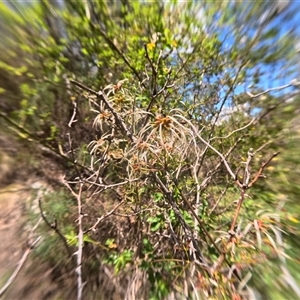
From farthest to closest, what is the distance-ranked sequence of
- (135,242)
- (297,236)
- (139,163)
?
(135,242) → (297,236) → (139,163)

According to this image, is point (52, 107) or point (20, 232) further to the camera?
point (52, 107)

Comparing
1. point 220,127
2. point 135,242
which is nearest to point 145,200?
point 135,242

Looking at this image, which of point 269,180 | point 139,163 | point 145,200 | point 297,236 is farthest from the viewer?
point 269,180

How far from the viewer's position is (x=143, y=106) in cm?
176

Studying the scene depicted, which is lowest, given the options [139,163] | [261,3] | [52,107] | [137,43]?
[139,163]

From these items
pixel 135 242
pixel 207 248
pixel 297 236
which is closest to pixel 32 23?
pixel 135 242

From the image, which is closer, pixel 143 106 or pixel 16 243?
pixel 143 106

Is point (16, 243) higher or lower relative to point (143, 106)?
lower

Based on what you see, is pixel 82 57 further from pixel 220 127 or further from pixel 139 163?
pixel 139 163

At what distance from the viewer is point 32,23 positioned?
2656 mm

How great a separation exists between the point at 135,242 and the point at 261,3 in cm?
280

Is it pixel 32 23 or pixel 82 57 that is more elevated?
pixel 32 23

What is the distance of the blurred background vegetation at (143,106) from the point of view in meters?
1.86

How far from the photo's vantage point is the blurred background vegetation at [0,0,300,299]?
186cm
